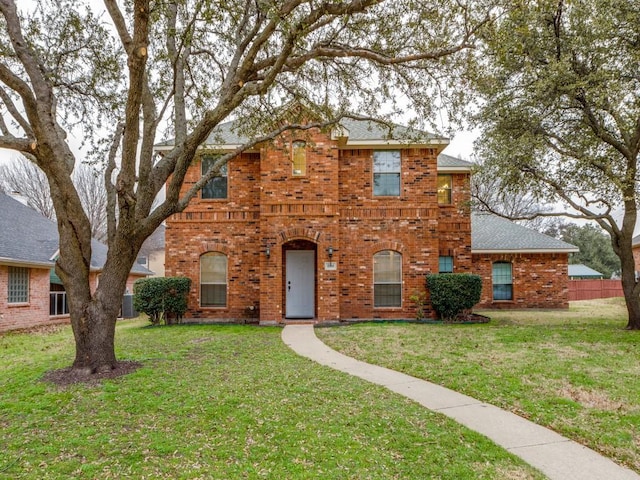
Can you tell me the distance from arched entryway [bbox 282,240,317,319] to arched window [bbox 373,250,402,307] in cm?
205

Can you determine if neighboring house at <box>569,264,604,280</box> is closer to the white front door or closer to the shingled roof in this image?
the shingled roof

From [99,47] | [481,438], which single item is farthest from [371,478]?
[99,47]

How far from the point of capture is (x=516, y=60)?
11.4 metres

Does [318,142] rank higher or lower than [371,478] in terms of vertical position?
higher

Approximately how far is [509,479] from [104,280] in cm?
618

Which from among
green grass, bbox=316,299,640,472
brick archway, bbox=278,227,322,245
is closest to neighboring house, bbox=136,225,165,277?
brick archway, bbox=278,227,322,245

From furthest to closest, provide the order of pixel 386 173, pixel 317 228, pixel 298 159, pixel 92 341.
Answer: pixel 386 173 < pixel 298 159 < pixel 317 228 < pixel 92 341

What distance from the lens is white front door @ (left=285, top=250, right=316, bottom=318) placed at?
46.0 ft

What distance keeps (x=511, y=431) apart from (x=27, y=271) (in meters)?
16.5

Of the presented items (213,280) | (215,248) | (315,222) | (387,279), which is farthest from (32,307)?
(387,279)

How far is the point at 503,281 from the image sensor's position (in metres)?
18.5

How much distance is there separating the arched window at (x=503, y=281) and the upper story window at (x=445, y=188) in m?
4.76

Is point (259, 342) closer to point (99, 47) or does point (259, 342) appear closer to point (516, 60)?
point (99, 47)

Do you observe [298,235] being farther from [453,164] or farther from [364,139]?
[453,164]
